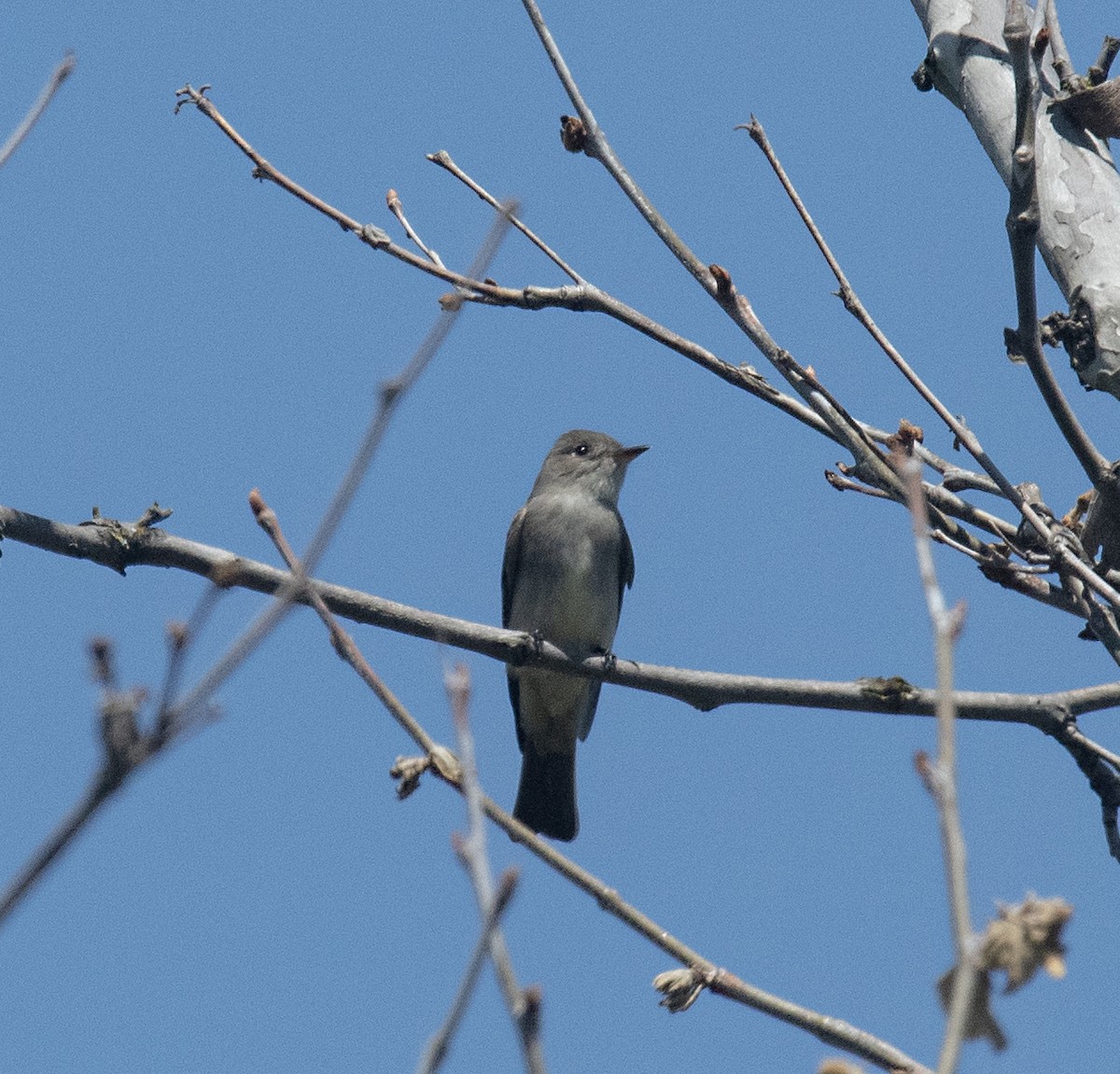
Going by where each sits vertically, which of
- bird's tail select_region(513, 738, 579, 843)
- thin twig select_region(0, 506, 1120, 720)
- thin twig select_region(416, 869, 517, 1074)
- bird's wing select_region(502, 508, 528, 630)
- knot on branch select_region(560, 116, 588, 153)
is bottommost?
thin twig select_region(416, 869, 517, 1074)

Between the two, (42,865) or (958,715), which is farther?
(958,715)

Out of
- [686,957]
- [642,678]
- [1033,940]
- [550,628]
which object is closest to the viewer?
[1033,940]

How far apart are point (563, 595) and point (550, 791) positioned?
147 cm

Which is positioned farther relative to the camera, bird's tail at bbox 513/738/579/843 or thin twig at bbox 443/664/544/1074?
bird's tail at bbox 513/738/579/843

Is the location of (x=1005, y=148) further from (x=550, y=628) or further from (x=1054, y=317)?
(x=550, y=628)

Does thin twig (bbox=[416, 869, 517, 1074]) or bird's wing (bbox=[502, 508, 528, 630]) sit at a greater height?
bird's wing (bbox=[502, 508, 528, 630])

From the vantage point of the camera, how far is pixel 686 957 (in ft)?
9.79

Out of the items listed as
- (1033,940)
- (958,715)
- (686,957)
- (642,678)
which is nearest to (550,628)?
(642,678)

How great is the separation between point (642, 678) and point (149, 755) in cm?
376

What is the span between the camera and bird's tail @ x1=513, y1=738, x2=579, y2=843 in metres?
9.91

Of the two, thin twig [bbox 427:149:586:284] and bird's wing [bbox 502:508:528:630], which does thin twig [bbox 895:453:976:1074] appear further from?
bird's wing [bbox 502:508:528:630]

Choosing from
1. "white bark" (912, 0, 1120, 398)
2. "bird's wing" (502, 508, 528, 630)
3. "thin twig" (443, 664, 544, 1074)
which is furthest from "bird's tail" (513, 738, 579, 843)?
"thin twig" (443, 664, 544, 1074)

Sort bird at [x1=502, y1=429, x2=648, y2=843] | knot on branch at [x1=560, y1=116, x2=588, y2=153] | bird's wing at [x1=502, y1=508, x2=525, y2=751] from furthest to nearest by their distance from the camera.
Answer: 1. bird's wing at [x1=502, y1=508, x2=525, y2=751]
2. bird at [x1=502, y1=429, x2=648, y2=843]
3. knot on branch at [x1=560, y1=116, x2=588, y2=153]

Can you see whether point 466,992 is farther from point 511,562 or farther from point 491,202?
point 511,562
